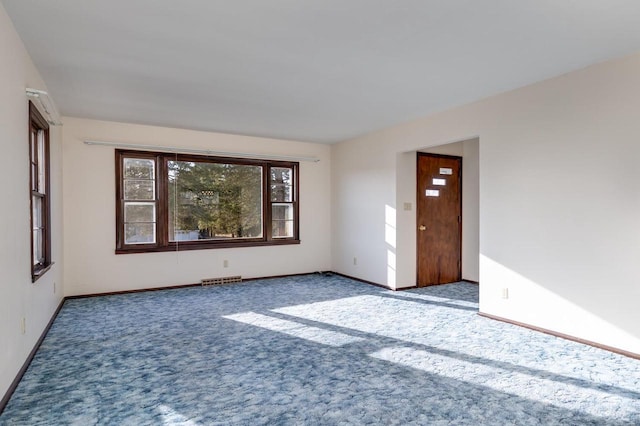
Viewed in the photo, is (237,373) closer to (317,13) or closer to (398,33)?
(317,13)

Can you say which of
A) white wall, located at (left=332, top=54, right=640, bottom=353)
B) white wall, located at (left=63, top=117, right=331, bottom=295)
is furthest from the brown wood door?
white wall, located at (left=63, top=117, right=331, bottom=295)

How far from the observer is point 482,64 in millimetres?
3242

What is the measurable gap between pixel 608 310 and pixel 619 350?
0.33m

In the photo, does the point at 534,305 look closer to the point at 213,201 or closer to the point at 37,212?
the point at 213,201

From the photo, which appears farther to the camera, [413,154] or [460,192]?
[460,192]

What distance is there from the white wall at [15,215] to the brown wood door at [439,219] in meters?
4.78

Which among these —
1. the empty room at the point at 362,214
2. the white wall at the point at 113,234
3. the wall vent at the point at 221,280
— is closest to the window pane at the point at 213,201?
the empty room at the point at 362,214

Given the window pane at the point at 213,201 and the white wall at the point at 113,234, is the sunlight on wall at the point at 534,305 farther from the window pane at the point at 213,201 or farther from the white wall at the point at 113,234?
the window pane at the point at 213,201

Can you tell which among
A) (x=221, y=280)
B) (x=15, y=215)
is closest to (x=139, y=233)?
(x=221, y=280)

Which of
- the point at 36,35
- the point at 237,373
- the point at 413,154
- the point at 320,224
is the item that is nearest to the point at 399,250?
the point at 413,154

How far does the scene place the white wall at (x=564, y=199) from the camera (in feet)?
10.1

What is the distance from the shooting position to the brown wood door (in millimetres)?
5758

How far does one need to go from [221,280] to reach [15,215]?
359 cm

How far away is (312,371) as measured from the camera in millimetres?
2766
